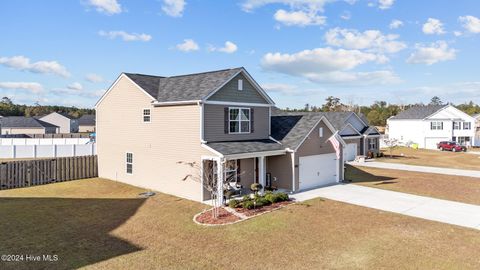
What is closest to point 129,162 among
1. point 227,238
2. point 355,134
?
point 227,238

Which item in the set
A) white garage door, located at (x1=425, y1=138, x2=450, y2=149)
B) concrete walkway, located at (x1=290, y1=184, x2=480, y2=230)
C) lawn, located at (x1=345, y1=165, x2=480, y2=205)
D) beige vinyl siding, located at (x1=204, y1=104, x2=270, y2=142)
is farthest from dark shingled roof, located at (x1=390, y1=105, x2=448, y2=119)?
beige vinyl siding, located at (x1=204, y1=104, x2=270, y2=142)

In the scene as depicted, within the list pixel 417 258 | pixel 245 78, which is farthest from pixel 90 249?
pixel 245 78

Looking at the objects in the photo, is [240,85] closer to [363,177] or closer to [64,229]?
[64,229]

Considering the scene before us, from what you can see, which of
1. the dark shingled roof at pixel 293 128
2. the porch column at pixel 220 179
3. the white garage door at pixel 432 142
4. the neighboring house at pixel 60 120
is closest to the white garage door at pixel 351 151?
the dark shingled roof at pixel 293 128

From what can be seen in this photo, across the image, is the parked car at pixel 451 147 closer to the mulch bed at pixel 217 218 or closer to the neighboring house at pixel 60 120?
the mulch bed at pixel 217 218

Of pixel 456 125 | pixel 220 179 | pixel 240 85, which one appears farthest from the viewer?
pixel 456 125

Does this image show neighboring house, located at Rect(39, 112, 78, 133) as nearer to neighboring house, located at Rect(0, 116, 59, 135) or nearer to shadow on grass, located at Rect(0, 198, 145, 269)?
neighboring house, located at Rect(0, 116, 59, 135)
